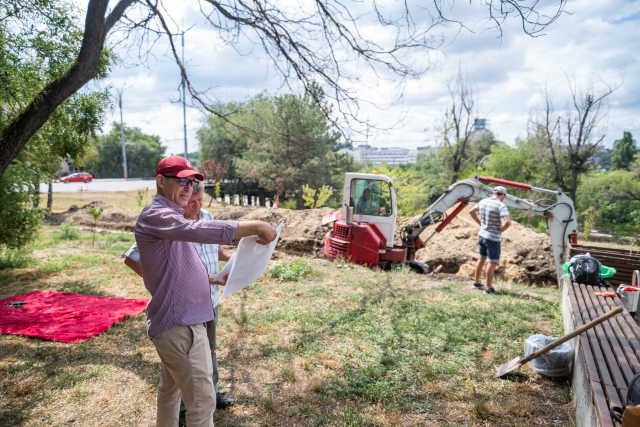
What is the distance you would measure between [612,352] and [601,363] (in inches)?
14.8

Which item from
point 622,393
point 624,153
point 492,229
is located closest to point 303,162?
point 492,229

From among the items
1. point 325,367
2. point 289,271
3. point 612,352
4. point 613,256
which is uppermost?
point 613,256

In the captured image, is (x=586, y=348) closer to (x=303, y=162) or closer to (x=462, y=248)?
(x=462, y=248)

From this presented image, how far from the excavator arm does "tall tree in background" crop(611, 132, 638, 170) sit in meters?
45.6

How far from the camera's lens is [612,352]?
126 inches

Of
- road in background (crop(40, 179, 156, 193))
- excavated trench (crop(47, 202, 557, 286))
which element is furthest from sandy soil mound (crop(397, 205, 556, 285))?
road in background (crop(40, 179, 156, 193))

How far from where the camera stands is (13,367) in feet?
12.9

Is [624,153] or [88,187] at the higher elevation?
[624,153]

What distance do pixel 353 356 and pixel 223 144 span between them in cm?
3814

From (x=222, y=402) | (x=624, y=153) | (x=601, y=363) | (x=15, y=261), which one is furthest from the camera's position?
(x=624, y=153)

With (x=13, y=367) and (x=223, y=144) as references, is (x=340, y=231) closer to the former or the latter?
(x=13, y=367)

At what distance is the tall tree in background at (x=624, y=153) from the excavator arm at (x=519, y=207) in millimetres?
45642

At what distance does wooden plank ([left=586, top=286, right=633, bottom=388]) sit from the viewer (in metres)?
2.70

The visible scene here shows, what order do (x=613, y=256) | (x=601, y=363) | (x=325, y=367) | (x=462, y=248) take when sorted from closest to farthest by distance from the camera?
1. (x=601, y=363)
2. (x=325, y=367)
3. (x=613, y=256)
4. (x=462, y=248)
